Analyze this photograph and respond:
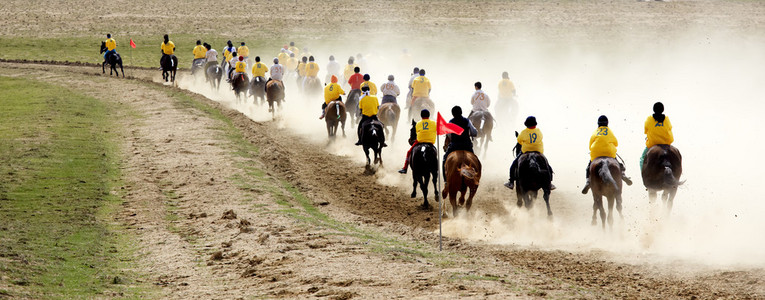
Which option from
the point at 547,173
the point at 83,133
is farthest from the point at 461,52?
the point at 547,173

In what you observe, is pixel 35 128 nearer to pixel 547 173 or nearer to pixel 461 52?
pixel 547 173

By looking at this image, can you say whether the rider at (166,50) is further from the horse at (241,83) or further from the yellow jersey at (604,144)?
the yellow jersey at (604,144)

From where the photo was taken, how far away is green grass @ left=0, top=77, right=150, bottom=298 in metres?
12.6

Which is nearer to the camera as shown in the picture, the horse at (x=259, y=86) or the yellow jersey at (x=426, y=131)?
the yellow jersey at (x=426, y=131)

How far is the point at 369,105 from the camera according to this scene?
997 inches

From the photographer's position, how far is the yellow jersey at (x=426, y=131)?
2003 centimetres

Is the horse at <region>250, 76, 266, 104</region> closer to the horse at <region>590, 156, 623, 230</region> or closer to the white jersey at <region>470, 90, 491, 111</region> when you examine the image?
the white jersey at <region>470, 90, 491, 111</region>

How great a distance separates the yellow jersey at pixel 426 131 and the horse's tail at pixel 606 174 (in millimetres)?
4406

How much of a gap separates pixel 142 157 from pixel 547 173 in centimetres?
1227

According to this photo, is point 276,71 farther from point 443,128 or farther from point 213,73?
point 443,128

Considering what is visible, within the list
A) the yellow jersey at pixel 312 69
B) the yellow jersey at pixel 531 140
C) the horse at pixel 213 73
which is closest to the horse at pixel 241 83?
the yellow jersey at pixel 312 69

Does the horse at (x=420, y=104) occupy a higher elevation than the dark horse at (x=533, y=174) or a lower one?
higher

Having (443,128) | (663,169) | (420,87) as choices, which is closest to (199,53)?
(420,87)

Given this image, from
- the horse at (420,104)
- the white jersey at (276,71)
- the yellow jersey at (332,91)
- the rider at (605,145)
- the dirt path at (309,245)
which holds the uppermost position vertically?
the white jersey at (276,71)
